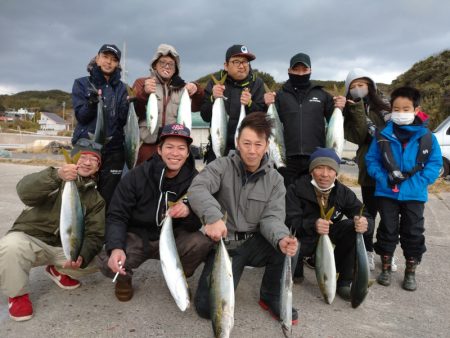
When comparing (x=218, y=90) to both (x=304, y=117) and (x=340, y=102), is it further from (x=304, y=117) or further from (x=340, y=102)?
(x=340, y=102)

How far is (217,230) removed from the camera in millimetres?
2463

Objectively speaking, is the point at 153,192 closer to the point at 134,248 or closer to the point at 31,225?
the point at 134,248

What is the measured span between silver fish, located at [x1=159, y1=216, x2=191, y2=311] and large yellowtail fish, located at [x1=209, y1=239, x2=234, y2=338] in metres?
0.26

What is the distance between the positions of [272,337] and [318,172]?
5.22 feet

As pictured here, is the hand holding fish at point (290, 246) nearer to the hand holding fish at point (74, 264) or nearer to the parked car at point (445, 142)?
the hand holding fish at point (74, 264)

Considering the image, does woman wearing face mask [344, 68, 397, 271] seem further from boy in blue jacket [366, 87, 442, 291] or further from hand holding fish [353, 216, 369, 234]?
hand holding fish [353, 216, 369, 234]

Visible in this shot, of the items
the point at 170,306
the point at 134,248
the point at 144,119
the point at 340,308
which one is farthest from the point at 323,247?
the point at 144,119

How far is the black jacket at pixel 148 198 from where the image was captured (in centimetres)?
312

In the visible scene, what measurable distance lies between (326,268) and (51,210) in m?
2.50

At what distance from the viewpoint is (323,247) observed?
3.07m

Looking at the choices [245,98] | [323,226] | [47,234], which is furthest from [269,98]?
[47,234]

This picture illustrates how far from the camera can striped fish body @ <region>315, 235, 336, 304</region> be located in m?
3.02

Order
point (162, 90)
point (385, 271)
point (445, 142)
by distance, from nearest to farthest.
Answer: point (385, 271) → point (162, 90) → point (445, 142)

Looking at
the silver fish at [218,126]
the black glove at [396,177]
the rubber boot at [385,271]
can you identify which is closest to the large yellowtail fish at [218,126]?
the silver fish at [218,126]
